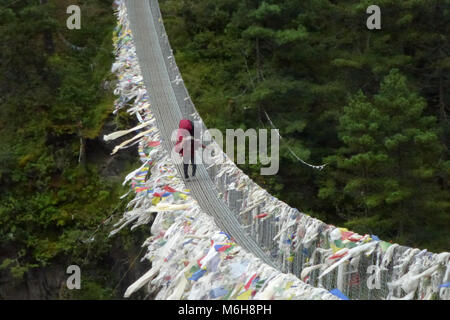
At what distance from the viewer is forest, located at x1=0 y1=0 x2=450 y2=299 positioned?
938 cm

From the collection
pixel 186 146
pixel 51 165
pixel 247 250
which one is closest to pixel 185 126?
pixel 186 146

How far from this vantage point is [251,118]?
474 inches

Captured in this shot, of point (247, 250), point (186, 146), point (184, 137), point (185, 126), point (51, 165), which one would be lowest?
point (247, 250)

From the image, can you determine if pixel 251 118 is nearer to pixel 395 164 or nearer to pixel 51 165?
pixel 395 164

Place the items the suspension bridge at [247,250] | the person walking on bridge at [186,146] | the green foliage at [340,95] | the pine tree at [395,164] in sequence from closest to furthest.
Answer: the suspension bridge at [247,250] → the person walking on bridge at [186,146] → the pine tree at [395,164] → the green foliage at [340,95]

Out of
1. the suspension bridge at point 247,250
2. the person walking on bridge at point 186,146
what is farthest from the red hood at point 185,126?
the suspension bridge at point 247,250

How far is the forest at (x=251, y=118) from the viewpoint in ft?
30.8

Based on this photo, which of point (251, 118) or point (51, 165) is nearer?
point (51, 165)

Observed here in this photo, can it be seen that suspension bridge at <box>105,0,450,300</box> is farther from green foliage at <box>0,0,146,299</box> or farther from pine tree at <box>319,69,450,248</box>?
pine tree at <box>319,69,450,248</box>

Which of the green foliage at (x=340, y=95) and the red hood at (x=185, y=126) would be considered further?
the green foliage at (x=340, y=95)

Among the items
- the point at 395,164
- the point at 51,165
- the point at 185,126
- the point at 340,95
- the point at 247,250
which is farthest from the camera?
the point at 340,95

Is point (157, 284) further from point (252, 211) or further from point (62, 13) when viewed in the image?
point (62, 13)

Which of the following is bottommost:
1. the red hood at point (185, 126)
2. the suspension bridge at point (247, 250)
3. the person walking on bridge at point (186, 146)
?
the suspension bridge at point (247, 250)

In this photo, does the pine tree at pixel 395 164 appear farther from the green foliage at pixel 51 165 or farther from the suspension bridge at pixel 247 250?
the green foliage at pixel 51 165
